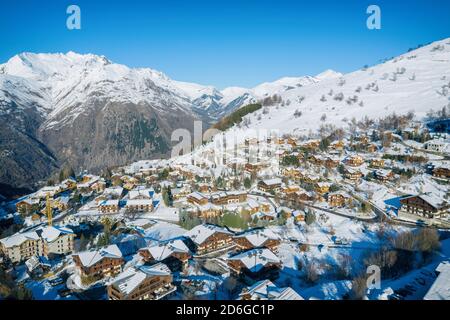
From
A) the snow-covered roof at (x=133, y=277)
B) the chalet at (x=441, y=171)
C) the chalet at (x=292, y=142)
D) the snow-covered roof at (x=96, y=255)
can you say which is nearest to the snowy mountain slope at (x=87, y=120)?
the chalet at (x=292, y=142)

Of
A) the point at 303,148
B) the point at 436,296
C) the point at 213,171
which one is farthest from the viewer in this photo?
the point at 303,148

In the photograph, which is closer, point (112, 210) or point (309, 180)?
point (112, 210)

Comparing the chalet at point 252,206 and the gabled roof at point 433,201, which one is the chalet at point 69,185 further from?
the gabled roof at point 433,201

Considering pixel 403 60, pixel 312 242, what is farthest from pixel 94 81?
pixel 312 242

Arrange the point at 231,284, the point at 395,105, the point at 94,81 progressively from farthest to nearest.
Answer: the point at 94,81
the point at 395,105
the point at 231,284

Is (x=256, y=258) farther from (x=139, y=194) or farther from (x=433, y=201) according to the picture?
(x=139, y=194)

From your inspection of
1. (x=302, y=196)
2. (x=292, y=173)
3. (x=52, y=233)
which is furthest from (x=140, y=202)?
(x=292, y=173)
